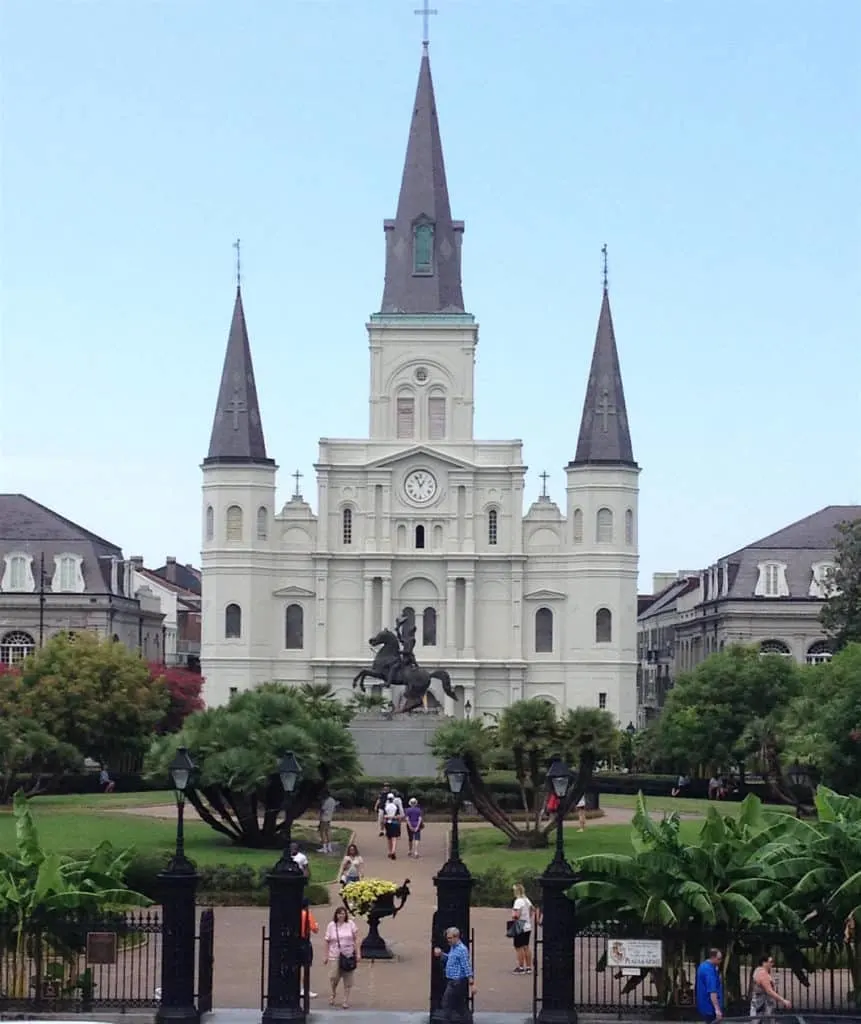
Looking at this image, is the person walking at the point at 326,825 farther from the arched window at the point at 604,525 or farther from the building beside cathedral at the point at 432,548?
the arched window at the point at 604,525

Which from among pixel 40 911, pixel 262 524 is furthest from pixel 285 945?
pixel 262 524

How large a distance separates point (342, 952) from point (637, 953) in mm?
3789

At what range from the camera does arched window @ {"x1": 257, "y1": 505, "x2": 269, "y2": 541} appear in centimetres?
10012

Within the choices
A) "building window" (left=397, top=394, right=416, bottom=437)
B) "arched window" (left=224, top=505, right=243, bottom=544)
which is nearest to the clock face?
"building window" (left=397, top=394, right=416, bottom=437)

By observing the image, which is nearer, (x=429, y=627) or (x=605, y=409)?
(x=605, y=409)

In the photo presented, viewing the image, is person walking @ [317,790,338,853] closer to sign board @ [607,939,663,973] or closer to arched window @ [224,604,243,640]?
sign board @ [607,939,663,973]

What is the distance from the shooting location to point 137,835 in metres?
43.2

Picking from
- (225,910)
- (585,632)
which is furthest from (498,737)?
(585,632)

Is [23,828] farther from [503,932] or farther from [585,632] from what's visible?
[585,632]

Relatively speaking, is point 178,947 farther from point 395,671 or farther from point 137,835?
point 395,671

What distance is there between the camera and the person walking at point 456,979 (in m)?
22.7

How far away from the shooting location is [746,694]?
225 feet

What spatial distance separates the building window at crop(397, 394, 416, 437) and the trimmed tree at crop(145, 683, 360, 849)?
192 feet

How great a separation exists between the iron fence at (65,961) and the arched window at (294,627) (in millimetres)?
75186
